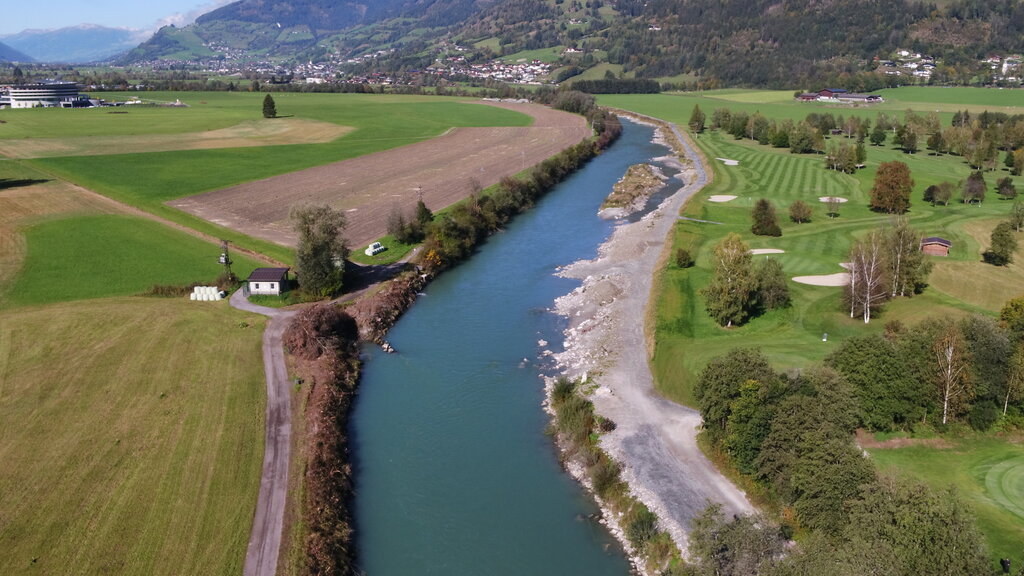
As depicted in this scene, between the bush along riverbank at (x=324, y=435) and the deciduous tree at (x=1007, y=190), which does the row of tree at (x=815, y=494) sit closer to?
the bush along riverbank at (x=324, y=435)

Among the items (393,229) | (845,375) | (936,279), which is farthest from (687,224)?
(845,375)

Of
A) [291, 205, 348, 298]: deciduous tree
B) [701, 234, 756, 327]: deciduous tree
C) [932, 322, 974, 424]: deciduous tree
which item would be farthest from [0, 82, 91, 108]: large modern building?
[932, 322, 974, 424]: deciduous tree

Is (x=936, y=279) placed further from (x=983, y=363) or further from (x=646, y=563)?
(x=646, y=563)

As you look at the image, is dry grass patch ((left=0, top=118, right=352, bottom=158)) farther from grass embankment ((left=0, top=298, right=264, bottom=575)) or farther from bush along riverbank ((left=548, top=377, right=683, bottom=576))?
bush along riverbank ((left=548, top=377, right=683, bottom=576))

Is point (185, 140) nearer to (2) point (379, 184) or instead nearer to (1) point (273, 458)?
(2) point (379, 184)

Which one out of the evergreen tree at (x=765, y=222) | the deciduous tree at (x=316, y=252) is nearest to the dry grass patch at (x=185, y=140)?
the deciduous tree at (x=316, y=252)
